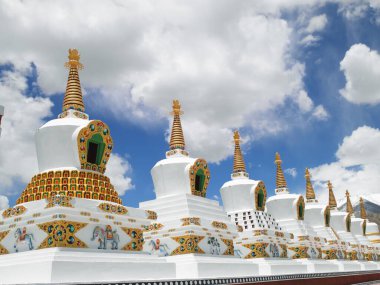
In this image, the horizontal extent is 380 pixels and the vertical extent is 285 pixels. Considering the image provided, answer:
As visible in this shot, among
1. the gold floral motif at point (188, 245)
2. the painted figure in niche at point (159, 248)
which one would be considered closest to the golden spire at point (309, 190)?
the gold floral motif at point (188, 245)

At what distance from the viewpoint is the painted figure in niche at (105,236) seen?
431 inches

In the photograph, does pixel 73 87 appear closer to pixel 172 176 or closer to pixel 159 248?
pixel 172 176

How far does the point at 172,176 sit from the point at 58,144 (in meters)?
6.37

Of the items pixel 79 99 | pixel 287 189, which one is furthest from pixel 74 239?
pixel 287 189

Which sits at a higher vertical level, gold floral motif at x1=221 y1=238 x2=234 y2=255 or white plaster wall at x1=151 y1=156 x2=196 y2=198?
white plaster wall at x1=151 y1=156 x2=196 y2=198

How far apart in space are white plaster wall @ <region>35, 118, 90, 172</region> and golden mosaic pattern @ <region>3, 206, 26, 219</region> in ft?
6.08

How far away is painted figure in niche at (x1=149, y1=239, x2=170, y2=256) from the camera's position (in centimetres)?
1537

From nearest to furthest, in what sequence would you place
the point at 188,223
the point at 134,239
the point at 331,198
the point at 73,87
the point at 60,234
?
1. the point at 60,234
2. the point at 134,239
3. the point at 73,87
4. the point at 188,223
5. the point at 331,198

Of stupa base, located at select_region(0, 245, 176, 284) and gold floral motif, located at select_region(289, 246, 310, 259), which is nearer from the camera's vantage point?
stupa base, located at select_region(0, 245, 176, 284)

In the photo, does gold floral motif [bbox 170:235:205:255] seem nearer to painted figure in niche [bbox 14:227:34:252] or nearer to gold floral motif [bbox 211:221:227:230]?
gold floral motif [bbox 211:221:227:230]

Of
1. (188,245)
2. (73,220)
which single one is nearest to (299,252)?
(188,245)

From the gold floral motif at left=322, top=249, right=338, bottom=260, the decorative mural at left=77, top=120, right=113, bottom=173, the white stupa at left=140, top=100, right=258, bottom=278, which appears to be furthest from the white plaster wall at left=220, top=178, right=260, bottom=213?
the decorative mural at left=77, top=120, right=113, bottom=173

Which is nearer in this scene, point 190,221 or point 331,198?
point 190,221

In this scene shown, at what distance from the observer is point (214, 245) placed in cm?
1580
